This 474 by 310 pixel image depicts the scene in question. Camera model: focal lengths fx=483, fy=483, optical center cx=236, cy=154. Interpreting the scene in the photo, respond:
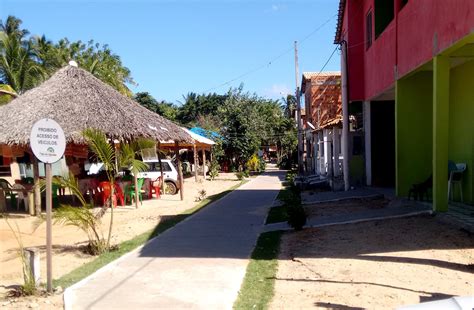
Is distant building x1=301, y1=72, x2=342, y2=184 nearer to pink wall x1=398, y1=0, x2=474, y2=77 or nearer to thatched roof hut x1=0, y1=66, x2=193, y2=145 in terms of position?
thatched roof hut x1=0, y1=66, x2=193, y2=145

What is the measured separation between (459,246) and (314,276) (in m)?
2.45

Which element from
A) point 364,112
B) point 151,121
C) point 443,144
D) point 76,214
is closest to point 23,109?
point 151,121

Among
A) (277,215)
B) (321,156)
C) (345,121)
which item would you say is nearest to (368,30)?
(345,121)

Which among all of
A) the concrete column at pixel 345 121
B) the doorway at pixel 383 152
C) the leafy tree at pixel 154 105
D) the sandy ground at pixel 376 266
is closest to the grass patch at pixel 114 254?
the sandy ground at pixel 376 266

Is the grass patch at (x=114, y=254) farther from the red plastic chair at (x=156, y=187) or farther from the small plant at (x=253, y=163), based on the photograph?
the small plant at (x=253, y=163)

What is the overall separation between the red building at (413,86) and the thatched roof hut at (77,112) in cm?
749

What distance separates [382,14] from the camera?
15.6 meters

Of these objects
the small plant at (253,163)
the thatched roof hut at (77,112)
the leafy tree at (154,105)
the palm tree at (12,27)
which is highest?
the palm tree at (12,27)

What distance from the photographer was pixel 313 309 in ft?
17.2

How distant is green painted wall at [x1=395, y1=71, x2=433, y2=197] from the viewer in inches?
492

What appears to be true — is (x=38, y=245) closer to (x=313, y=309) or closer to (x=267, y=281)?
→ (x=267, y=281)

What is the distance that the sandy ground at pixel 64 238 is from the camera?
7254mm

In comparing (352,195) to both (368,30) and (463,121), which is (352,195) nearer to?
(463,121)

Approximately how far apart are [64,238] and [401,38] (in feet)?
30.9
